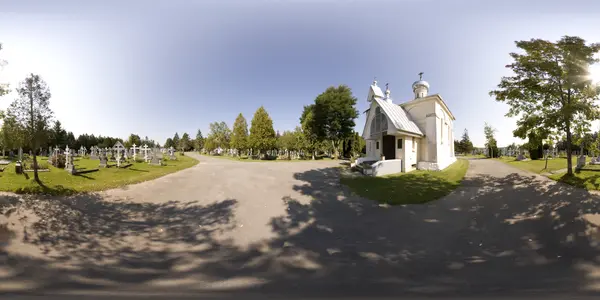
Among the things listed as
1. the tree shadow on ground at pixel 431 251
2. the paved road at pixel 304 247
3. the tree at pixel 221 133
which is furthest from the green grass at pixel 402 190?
the tree at pixel 221 133

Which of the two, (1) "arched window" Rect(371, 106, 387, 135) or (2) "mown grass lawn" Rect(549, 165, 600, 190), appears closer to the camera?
(2) "mown grass lawn" Rect(549, 165, 600, 190)

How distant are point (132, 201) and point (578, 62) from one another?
67.6ft

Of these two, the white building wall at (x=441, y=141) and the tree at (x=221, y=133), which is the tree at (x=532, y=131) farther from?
the tree at (x=221, y=133)

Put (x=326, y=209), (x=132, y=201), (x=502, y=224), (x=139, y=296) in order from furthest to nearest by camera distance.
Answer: (x=132, y=201) < (x=326, y=209) < (x=502, y=224) < (x=139, y=296)

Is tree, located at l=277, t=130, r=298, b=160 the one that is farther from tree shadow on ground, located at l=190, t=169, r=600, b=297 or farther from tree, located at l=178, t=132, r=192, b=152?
tree, located at l=178, t=132, r=192, b=152

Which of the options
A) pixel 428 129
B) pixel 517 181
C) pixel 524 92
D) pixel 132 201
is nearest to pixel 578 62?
pixel 524 92

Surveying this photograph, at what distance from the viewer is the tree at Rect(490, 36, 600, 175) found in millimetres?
9594

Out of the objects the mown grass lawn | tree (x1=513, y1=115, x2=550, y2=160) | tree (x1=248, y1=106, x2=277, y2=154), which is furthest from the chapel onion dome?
tree (x1=248, y1=106, x2=277, y2=154)

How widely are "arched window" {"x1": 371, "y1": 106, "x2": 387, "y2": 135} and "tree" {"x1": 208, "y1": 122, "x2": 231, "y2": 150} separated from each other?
42072 mm

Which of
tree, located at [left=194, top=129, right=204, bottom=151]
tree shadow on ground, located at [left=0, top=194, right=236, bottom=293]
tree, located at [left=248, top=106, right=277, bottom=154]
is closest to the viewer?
tree shadow on ground, located at [left=0, top=194, right=236, bottom=293]

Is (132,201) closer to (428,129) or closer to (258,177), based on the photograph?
(258,177)

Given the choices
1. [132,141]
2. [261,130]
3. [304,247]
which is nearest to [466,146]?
[261,130]

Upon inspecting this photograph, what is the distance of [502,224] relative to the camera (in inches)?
221

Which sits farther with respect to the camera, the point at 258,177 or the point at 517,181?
the point at 258,177
